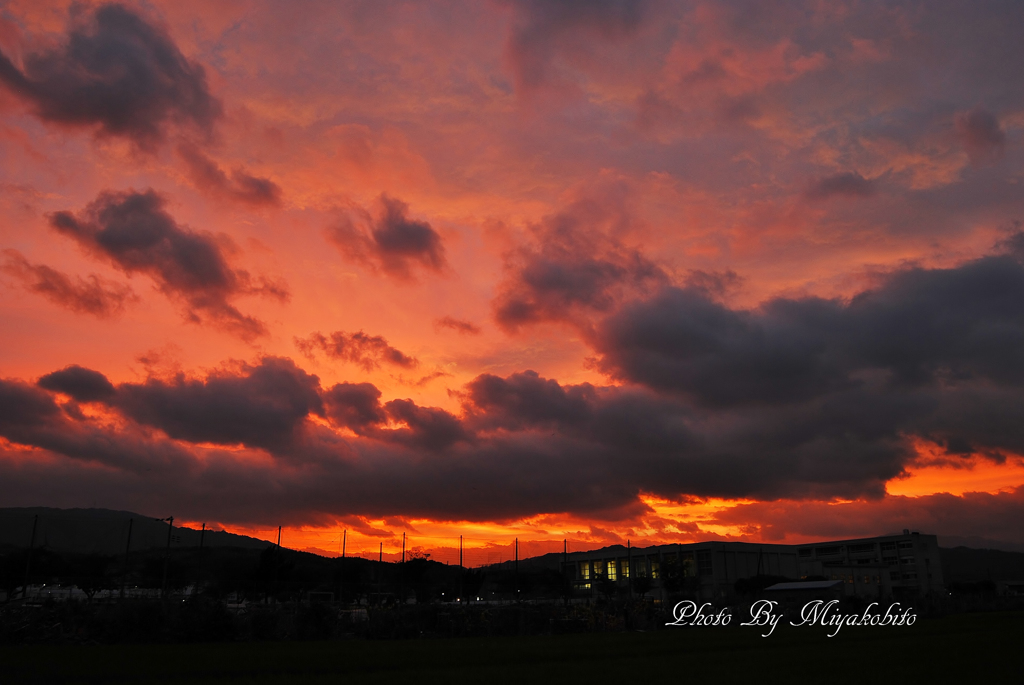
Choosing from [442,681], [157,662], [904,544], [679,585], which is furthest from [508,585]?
[904,544]

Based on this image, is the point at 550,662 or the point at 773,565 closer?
the point at 550,662

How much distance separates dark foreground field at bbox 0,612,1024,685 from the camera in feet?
61.6

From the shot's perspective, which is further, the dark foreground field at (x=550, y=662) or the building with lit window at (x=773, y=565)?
the building with lit window at (x=773, y=565)

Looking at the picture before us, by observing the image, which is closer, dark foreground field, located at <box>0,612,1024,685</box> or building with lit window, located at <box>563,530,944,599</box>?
dark foreground field, located at <box>0,612,1024,685</box>

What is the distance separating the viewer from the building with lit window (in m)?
109

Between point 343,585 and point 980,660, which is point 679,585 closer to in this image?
point 343,585

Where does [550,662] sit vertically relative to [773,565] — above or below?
below

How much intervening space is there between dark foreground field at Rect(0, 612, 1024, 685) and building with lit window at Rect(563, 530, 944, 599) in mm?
67601

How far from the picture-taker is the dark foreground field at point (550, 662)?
18.8 meters

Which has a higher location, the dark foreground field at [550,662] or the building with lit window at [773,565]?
the building with lit window at [773,565]

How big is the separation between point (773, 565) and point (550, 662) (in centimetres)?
10680

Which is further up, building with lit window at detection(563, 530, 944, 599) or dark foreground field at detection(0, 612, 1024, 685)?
building with lit window at detection(563, 530, 944, 599)

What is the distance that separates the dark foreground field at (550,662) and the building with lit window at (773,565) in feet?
222

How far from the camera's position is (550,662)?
24.0 metres
